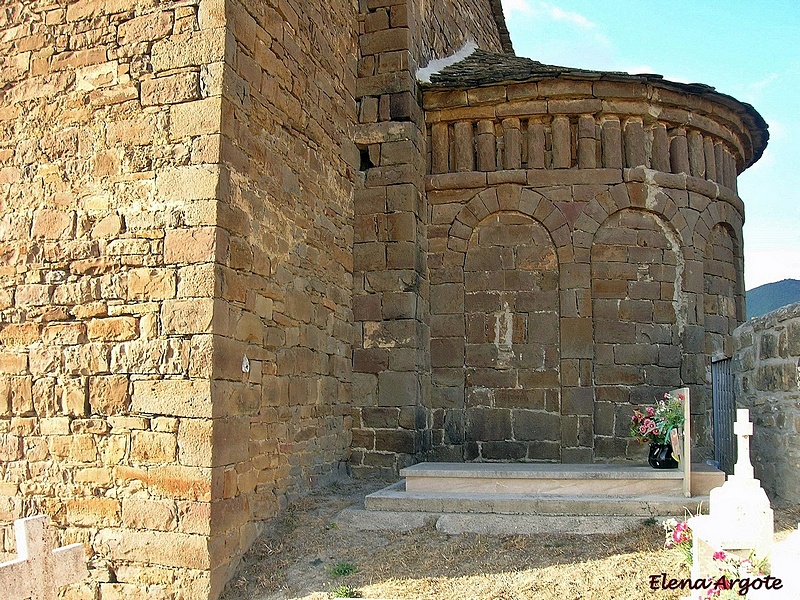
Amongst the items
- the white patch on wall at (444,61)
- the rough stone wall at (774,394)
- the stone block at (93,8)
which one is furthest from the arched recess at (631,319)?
the stone block at (93,8)

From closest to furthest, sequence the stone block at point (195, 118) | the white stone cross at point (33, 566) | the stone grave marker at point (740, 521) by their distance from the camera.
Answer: the stone grave marker at point (740, 521) → the white stone cross at point (33, 566) → the stone block at point (195, 118)

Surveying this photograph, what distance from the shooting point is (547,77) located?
352 inches

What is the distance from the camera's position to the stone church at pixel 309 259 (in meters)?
6.09

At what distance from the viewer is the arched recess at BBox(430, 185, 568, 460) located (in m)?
8.87

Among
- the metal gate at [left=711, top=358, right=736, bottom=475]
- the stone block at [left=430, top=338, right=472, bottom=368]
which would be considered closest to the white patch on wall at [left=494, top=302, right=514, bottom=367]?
the stone block at [left=430, top=338, right=472, bottom=368]

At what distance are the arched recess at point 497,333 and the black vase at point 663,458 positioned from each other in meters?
1.50

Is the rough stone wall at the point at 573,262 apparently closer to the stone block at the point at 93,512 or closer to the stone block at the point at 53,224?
the stone block at the point at 93,512

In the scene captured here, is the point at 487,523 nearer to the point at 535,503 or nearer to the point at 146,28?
the point at 535,503

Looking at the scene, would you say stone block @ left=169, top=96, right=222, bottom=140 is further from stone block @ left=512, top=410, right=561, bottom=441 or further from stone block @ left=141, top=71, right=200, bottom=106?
stone block @ left=512, top=410, right=561, bottom=441

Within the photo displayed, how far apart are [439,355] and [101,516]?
4.12 meters

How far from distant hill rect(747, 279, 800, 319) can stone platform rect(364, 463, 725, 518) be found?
21684 mm

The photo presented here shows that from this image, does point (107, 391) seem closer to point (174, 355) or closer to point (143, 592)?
point (174, 355)

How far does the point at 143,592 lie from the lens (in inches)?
234

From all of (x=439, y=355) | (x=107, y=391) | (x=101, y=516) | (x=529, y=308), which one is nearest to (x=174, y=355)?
(x=107, y=391)
